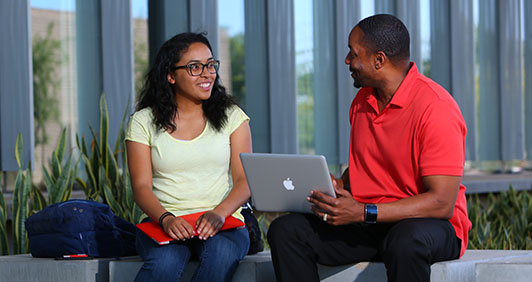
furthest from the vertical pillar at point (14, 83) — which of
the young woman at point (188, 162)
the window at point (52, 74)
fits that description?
the young woman at point (188, 162)

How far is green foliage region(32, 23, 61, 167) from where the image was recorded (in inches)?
245

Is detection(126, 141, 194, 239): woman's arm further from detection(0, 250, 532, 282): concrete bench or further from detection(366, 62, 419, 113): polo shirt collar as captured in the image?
detection(366, 62, 419, 113): polo shirt collar

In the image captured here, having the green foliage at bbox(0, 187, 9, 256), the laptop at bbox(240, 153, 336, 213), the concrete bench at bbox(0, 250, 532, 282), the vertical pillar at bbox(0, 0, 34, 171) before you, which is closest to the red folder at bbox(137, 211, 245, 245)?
the concrete bench at bbox(0, 250, 532, 282)

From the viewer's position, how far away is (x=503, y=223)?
7152mm

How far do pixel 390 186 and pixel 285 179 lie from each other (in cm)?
45

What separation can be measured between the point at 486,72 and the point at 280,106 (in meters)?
3.64

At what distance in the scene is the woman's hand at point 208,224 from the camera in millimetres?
3443

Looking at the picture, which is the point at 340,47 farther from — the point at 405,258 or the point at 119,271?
the point at 405,258

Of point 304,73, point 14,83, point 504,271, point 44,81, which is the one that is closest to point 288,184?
point 504,271

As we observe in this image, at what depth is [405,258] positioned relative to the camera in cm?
288

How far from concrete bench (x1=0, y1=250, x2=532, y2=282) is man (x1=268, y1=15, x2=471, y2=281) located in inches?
2.5

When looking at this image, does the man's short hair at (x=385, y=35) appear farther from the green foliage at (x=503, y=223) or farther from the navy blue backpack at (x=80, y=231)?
the green foliage at (x=503, y=223)

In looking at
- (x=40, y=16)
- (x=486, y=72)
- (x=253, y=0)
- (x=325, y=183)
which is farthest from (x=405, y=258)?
(x=486, y=72)

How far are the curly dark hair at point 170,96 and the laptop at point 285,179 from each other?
2.15ft
